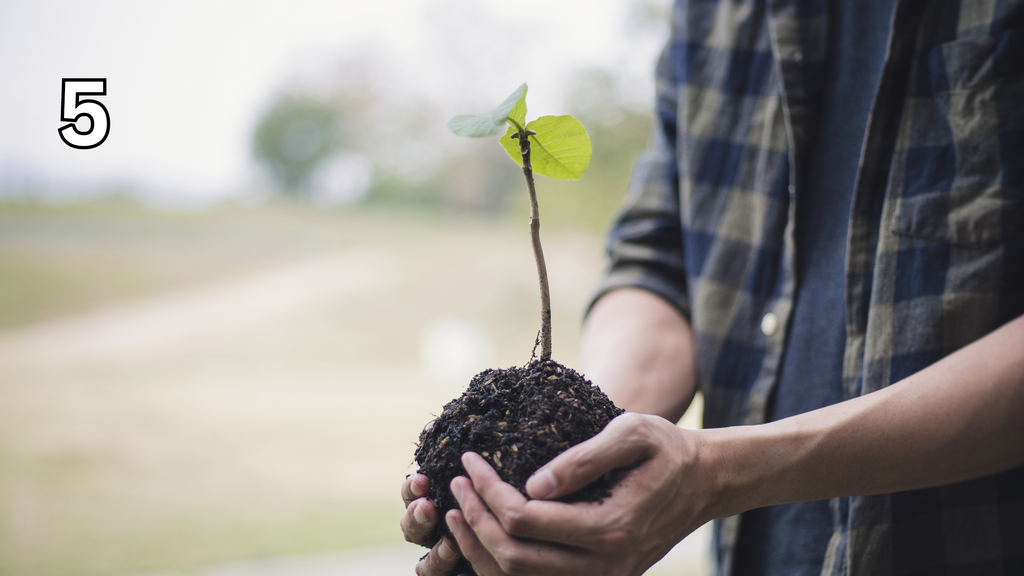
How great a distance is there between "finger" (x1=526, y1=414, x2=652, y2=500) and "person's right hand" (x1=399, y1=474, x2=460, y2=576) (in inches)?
4.8

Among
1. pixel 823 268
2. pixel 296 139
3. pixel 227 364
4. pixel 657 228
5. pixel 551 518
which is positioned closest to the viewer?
pixel 551 518

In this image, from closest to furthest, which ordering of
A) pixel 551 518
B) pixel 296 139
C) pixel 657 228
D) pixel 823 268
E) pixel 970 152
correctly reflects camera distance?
pixel 551 518 < pixel 970 152 < pixel 823 268 < pixel 657 228 < pixel 296 139

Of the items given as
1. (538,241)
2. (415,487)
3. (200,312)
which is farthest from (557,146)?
(200,312)

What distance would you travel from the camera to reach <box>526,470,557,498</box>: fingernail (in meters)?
0.50

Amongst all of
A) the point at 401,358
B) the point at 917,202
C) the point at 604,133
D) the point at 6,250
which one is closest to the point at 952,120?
the point at 917,202

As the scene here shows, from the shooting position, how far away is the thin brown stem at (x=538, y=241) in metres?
0.63

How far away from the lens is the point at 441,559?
1.93 ft

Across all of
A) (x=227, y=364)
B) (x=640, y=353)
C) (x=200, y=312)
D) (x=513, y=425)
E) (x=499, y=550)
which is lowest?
(x=499, y=550)

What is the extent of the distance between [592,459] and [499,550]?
11 cm

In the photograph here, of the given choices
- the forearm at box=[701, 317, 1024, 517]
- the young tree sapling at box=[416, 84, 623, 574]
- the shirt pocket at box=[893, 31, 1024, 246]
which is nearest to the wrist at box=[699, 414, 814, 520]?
the forearm at box=[701, 317, 1024, 517]

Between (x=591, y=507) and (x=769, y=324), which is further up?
(x=769, y=324)

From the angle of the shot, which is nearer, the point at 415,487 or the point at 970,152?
the point at 415,487

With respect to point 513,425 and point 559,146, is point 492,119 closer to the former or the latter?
point 559,146

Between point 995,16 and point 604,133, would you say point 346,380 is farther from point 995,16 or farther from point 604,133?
point 995,16
